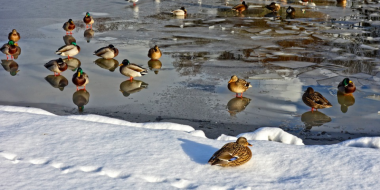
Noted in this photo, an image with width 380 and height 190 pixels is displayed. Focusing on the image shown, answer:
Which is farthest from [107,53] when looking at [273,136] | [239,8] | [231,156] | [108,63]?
[239,8]

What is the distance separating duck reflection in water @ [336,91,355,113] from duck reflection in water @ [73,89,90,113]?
4.50m

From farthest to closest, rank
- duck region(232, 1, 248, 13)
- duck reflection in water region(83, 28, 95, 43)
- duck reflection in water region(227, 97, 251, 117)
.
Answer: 1. duck region(232, 1, 248, 13)
2. duck reflection in water region(83, 28, 95, 43)
3. duck reflection in water region(227, 97, 251, 117)

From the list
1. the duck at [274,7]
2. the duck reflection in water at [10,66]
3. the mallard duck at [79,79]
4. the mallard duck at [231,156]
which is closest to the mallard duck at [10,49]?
the duck reflection in water at [10,66]

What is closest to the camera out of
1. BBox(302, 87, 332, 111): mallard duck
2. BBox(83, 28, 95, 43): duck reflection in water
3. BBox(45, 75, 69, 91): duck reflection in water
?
BBox(302, 87, 332, 111): mallard duck

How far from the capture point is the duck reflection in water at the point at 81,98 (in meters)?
7.62

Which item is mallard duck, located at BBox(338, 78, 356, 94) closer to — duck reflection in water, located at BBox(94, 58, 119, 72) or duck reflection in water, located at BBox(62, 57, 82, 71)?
duck reflection in water, located at BBox(94, 58, 119, 72)

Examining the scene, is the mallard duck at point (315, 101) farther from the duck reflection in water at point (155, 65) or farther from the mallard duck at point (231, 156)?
the duck reflection in water at point (155, 65)

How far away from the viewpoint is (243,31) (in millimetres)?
14172

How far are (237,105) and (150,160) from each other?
312 centimetres

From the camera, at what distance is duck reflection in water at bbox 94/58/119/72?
1014 centimetres

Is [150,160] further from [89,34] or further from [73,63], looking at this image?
[89,34]

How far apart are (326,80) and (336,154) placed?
13.2ft

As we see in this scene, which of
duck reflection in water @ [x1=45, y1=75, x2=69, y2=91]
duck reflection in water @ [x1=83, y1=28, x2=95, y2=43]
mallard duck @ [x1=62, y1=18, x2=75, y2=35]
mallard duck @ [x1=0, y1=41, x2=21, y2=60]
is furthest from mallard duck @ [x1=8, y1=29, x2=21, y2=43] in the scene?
duck reflection in water @ [x1=45, y1=75, x2=69, y2=91]

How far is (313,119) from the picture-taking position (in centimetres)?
719
